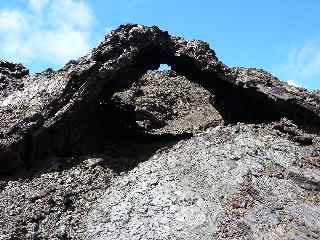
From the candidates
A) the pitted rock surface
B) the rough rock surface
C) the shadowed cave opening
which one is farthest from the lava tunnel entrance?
the pitted rock surface

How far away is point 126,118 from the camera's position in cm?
2353

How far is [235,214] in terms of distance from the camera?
604 inches

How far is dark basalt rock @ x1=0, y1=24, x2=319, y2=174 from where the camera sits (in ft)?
64.5

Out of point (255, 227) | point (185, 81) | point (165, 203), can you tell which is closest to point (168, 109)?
point (185, 81)

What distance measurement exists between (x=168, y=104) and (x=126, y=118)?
6.35 m

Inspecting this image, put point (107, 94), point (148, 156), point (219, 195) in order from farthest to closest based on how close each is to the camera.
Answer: point (107, 94), point (148, 156), point (219, 195)

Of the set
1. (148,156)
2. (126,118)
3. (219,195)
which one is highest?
(126,118)

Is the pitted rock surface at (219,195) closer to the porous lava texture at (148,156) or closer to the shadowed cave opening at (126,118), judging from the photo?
the porous lava texture at (148,156)

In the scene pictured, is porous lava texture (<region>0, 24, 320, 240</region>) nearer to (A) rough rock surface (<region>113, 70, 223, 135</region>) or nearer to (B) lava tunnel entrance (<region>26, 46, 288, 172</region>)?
(B) lava tunnel entrance (<region>26, 46, 288, 172</region>)

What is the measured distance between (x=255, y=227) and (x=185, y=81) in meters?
18.5

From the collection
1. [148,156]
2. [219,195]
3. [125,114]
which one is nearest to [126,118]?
[125,114]

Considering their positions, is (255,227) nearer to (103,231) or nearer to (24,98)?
(103,231)

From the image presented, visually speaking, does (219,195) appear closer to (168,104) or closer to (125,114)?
(125,114)

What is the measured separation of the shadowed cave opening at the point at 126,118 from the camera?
20.0m
